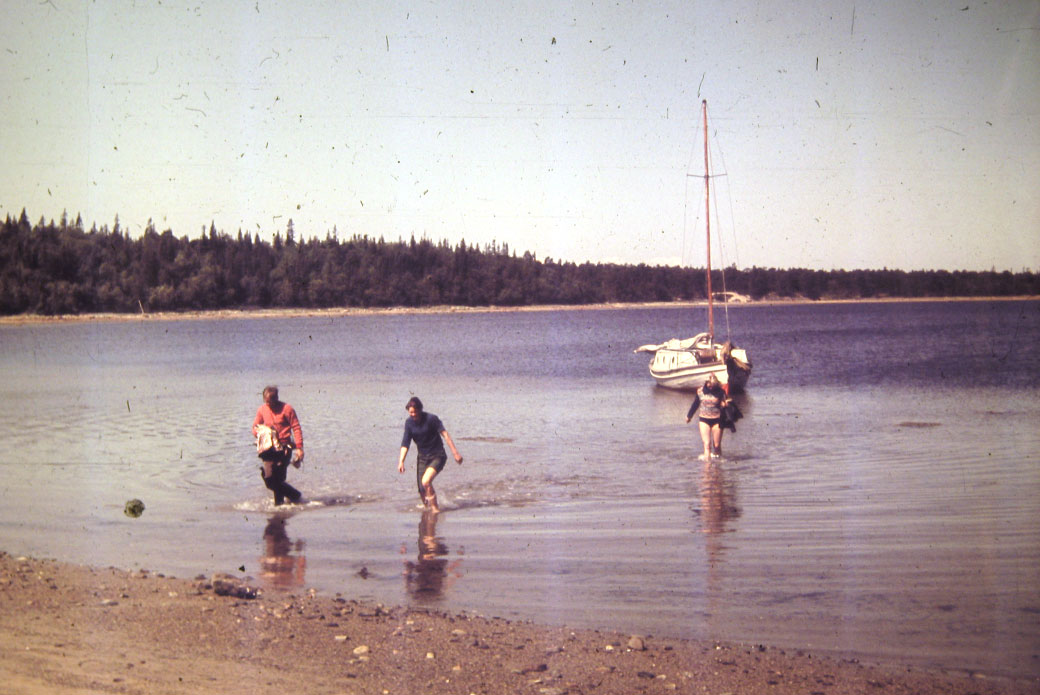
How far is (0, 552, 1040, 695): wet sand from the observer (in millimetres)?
6297

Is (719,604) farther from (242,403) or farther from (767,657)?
(242,403)

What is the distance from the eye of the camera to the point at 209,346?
267 feet

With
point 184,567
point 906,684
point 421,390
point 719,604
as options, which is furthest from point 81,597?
point 421,390

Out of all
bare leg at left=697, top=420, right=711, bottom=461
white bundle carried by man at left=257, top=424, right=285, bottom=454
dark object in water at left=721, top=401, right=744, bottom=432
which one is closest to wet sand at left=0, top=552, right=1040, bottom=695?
white bundle carried by man at left=257, top=424, right=285, bottom=454

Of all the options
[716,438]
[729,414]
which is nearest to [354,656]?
[729,414]

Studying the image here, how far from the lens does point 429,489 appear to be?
13.4 metres

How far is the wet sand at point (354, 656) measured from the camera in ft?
20.7

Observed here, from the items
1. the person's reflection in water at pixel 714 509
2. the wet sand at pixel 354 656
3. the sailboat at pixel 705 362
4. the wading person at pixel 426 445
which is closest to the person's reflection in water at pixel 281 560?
the wet sand at pixel 354 656

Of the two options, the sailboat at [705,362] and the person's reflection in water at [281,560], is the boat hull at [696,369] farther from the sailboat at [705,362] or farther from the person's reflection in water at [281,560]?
the person's reflection in water at [281,560]

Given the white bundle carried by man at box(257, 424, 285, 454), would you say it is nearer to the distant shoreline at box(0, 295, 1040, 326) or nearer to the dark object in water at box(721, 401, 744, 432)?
the dark object in water at box(721, 401, 744, 432)

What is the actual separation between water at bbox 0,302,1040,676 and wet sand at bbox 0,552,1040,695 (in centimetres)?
61

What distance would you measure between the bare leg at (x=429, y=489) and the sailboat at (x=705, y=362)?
932 inches

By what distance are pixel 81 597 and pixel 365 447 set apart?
45.5ft

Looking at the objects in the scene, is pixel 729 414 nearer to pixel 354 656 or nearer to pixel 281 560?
pixel 281 560
